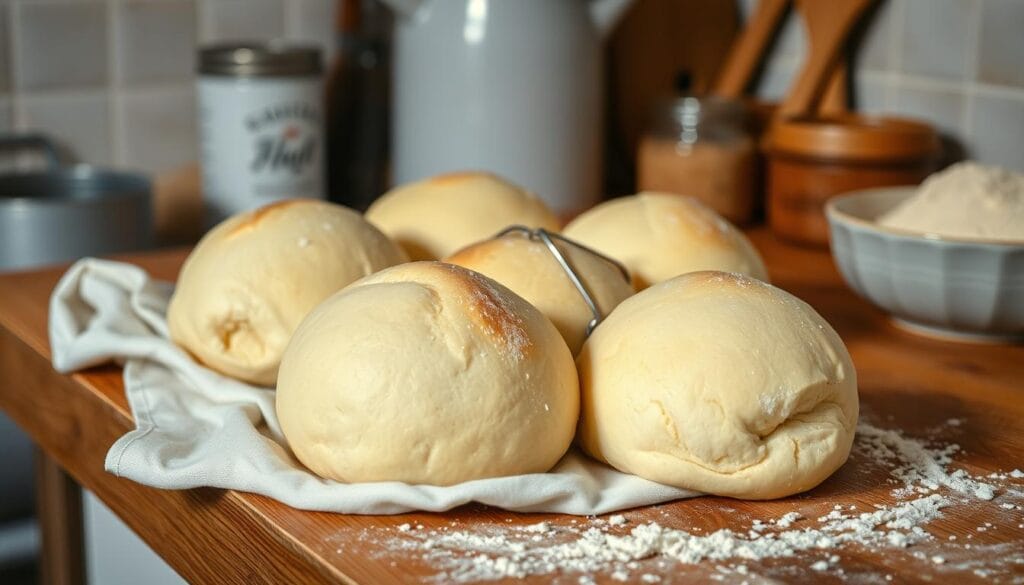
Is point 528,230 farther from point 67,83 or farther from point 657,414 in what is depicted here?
point 67,83

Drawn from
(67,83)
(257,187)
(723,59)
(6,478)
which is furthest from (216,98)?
(723,59)

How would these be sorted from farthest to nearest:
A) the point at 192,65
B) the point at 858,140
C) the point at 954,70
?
the point at 192,65, the point at 954,70, the point at 858,140

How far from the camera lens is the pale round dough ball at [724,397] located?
542 millimetres

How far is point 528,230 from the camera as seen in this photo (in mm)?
693

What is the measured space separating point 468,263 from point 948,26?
718mm

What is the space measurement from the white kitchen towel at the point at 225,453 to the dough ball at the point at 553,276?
0.08m

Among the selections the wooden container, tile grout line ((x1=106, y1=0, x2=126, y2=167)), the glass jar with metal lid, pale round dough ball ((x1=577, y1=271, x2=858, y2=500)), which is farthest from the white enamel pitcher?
pale round dough ball ((x1=577, y1=271, x2=858, y2=500))

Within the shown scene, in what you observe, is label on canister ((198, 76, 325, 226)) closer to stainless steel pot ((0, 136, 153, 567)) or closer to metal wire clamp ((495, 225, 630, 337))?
stainless steel pot ((0, 136, 153, 567))

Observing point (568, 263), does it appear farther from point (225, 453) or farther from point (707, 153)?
point (707, 153)

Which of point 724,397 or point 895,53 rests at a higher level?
point 895,53

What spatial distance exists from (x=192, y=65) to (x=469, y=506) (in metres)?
1.02

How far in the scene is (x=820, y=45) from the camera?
1.22 meters

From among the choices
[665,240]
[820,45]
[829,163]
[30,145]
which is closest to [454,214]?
[665,240]

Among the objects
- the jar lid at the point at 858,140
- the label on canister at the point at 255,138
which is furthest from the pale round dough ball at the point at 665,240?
the label on canister at the point at 255,138
